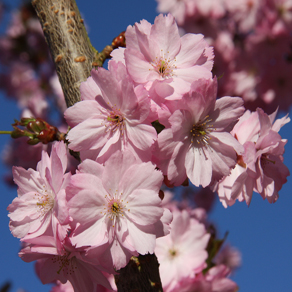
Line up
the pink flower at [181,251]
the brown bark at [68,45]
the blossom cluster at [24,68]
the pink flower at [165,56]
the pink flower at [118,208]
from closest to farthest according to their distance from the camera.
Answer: the pink flower at [118,208]
the pink flower at [165,56]
the brown bark at [68,45]
the pink flower at [181,251]
the blossom cluster at [24,68]

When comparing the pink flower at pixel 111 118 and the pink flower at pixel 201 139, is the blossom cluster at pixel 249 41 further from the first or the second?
the pink flower at pixel 111 118

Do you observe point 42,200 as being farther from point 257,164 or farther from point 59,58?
point 257,164

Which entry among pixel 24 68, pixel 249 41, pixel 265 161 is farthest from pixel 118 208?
pixel 24 68

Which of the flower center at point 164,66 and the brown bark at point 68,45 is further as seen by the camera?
the brown bark at point 68,45

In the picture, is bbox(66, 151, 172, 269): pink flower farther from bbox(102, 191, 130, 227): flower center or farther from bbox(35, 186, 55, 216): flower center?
bbox(35, 186, 55, 216): flower center

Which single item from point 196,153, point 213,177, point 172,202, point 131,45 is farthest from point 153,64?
point 172,202

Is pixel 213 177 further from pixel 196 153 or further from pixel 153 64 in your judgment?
pixel 153 64

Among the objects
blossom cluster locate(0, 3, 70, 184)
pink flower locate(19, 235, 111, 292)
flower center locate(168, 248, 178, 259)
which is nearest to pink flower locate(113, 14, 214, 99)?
pink flower locate(19, 235, 111, 292)

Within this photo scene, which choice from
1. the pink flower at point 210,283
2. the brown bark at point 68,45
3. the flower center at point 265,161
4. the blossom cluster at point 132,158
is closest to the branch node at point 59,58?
the brown bark at point 68,45
